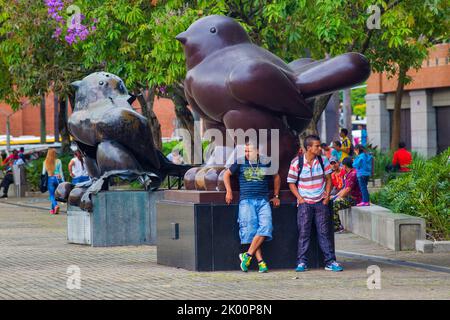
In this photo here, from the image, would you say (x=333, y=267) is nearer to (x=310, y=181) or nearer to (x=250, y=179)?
(x=310, y=181)

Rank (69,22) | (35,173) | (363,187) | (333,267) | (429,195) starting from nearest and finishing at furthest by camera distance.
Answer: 1. (333,267)
2. (429,195)
3. (363,187)
4. (69,22)
5. (35,173)

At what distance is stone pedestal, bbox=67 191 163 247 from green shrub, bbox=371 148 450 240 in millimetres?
4067

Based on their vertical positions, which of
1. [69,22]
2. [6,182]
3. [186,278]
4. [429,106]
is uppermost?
[69,22]

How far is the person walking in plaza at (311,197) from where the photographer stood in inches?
527

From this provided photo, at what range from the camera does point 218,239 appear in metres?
13.4

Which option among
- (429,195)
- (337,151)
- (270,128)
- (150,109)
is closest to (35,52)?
(150,109)

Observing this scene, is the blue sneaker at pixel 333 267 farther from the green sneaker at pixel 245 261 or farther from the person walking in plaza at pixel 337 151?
the person walking in plaza at pixel 337 151

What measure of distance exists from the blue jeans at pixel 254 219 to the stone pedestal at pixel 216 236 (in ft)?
0.84

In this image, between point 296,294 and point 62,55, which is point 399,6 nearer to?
point 296,294

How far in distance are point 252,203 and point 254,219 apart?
199mm

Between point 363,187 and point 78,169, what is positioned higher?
point 78,169

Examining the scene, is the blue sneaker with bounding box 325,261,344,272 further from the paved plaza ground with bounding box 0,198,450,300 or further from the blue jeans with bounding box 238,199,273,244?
the blue jeans with bounding box 238,199,273,244

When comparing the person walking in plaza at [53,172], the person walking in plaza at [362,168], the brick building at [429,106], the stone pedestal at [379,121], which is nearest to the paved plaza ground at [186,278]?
the person walking in plaza at [362,168]
